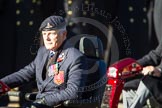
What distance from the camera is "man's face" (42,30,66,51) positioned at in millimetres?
5035

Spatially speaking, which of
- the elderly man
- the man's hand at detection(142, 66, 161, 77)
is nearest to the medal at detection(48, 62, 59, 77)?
the elderly man

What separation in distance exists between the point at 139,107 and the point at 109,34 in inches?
82.8

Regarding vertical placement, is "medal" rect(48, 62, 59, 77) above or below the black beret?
below

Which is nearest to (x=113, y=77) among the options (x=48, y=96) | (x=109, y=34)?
→ (x=48, y=96)

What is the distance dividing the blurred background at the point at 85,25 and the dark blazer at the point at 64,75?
2.08 metres

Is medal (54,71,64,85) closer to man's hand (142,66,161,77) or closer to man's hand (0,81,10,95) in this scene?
man's hand (0,81,10,95)

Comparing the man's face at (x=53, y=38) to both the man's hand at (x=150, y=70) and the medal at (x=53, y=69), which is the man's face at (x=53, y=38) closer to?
the medal at (x=53, y=69)

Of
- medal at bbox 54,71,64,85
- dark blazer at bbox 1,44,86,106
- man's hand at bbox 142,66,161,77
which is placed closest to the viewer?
dark blazer at bbox 1,44,86,106

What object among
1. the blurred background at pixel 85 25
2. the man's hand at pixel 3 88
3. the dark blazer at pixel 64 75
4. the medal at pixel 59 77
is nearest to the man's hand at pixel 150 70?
the dark blazer at pixel 64 75

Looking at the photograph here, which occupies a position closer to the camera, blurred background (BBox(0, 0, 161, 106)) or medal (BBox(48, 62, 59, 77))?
medal (BBox(48, 62, 59, 77))

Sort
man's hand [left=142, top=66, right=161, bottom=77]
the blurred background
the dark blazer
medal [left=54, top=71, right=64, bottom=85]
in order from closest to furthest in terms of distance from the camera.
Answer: the dark blazer, medal [left=54, top=71, right=64, bottom=85], man's hand [left=142, top=66, right=161, bottom=77], the blurred background

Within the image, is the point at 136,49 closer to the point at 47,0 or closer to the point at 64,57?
the point at 47,0

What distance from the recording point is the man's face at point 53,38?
5.04 metres

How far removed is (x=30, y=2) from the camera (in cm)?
758
